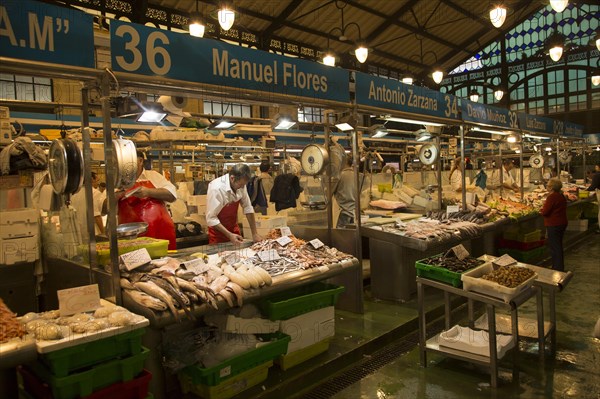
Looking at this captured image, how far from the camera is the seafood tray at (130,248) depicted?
3.90 m

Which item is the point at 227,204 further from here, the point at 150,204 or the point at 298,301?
the point at 298,301

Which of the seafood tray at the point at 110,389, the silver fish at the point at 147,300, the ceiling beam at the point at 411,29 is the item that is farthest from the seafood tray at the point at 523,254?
the ceiling beam at the point at 411,29

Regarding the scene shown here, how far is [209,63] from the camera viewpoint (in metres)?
4.09

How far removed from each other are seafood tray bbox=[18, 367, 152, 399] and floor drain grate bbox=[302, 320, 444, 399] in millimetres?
1559

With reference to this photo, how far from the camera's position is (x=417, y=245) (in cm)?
618

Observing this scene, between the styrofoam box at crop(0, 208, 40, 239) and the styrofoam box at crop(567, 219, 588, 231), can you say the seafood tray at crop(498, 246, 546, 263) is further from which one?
the styrofoam box at crop(0, 208, 40, 239)

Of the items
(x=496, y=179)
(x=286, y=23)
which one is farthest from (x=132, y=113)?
(x=286, y=23)

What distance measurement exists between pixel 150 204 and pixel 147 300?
198 cm

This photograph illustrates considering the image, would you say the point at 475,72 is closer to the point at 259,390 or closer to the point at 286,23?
the point at 286,23

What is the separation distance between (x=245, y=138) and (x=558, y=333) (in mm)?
6371

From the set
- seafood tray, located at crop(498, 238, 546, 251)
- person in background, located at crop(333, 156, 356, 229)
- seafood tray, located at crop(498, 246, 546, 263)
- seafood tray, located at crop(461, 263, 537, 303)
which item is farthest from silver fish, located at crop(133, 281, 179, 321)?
seafood tray, located at crop(498, 238, 546, 251)

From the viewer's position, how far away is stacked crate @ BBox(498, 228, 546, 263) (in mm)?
9180

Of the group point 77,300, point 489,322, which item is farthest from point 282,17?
point 77,300

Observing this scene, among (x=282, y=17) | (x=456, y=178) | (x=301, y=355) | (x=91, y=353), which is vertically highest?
(x=282, y=17)
